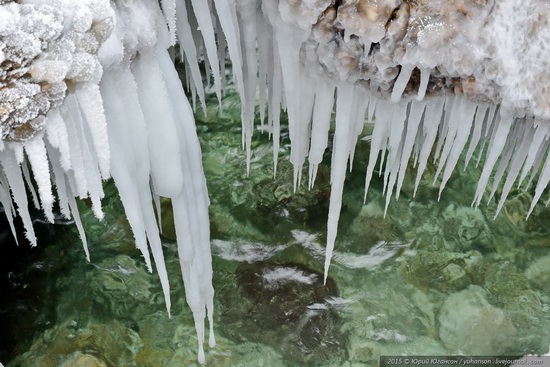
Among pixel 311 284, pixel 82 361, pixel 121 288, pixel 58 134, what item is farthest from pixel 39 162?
pixel 311 284

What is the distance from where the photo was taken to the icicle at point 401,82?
1827 mm

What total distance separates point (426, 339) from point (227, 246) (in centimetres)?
134

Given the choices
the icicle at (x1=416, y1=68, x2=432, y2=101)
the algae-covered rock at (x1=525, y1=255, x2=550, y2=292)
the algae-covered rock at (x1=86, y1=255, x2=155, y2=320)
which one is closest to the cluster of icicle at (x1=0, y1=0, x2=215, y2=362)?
the icicle at (x1=416, y1=68, x2=432, y2=101)

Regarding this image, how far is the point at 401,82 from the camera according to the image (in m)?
1.87

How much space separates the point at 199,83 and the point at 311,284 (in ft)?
5.89

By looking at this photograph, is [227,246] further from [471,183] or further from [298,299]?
[471,183]

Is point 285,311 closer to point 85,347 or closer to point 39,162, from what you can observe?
point 85,347

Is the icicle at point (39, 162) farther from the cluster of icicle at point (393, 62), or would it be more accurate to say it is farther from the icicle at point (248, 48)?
the icicle at point (248, 48)

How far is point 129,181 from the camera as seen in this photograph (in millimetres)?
1606

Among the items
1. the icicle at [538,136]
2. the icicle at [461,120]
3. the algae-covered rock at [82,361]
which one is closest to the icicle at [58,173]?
the icicle at [461,120]

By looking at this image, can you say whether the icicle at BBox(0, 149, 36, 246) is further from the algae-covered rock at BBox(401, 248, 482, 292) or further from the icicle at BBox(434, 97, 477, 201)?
the algae-covered rock at BBox(401, 248, 482, 292)

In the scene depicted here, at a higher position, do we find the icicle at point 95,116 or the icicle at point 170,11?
the icicle at point 170,11

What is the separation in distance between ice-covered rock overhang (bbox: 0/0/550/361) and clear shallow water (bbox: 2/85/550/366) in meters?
1.09

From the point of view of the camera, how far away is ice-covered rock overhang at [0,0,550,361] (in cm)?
129
